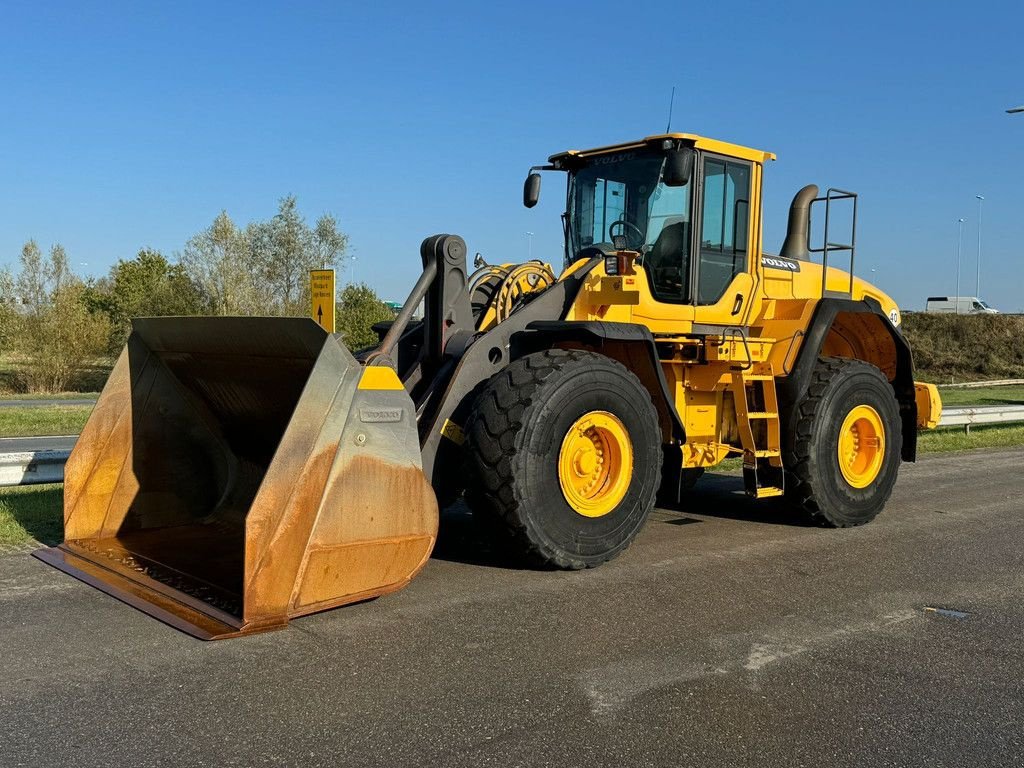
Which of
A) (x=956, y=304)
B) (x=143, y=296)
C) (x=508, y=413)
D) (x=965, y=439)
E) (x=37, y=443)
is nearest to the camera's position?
(x=508, y=413)

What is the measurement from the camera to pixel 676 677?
4.14 meters

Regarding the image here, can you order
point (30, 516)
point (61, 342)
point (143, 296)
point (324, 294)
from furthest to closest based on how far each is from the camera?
point (143, 296), point (61, 342), point (324, 294), point (30, 516)

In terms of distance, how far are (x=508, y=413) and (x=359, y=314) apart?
2218 cm

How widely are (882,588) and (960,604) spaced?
1.50 ft

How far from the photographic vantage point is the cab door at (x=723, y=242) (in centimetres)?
724

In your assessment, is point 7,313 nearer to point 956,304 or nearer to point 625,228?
point 625,228

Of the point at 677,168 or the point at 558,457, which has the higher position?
the point at 677,168

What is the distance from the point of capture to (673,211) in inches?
282

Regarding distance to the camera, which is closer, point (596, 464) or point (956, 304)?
point (596, 464)

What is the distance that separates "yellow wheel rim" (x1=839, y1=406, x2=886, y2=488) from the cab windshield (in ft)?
7.96

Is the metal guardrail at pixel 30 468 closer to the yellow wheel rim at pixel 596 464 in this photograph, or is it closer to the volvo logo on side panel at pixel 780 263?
the yellow wheel rim at pixel 596 464

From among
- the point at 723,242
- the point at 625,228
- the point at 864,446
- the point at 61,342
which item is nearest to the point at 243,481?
the point at 625,228

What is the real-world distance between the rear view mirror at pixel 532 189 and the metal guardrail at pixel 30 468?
4178mm

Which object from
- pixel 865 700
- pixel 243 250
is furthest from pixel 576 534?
pixel 243 250
